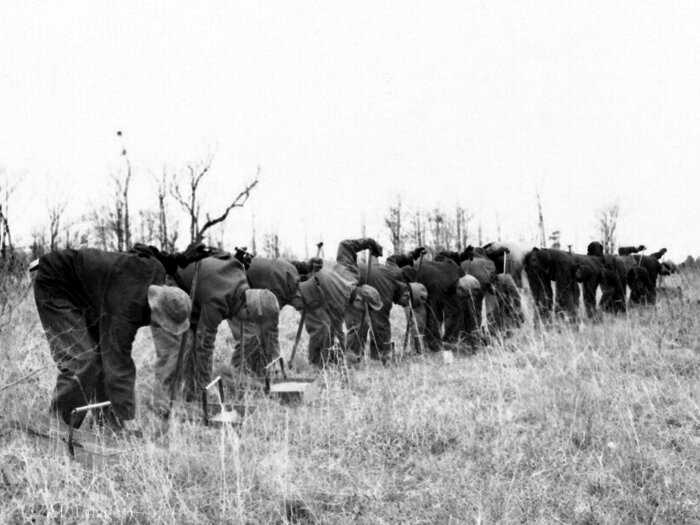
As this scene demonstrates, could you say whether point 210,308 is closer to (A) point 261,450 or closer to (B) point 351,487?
(A) point 261,450

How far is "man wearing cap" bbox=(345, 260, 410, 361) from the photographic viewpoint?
8.67 m

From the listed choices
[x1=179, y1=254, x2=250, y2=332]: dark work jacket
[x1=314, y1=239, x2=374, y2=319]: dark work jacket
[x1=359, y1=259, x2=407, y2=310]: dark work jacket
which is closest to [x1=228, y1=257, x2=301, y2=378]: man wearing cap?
[x1=179, y1=254, x2=250, y2=332]: dark work jacket

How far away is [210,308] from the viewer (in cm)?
622

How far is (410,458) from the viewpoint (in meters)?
4.34

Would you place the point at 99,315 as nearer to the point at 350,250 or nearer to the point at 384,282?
the point at 350,250

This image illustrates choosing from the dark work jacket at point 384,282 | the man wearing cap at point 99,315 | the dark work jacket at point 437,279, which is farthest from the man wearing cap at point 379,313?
the man wearing cap at point 99,315

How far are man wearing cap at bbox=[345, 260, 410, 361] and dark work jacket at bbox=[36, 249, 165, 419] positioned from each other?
12.7 ft

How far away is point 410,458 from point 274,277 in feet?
11.8

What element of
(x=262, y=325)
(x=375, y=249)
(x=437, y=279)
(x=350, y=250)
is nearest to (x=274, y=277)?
(x=262, y=325)

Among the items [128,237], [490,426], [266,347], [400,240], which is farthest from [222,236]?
[490,426]

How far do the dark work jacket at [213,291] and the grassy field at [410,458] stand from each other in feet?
3.24

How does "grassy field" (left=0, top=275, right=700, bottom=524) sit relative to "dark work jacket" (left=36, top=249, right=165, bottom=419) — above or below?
below

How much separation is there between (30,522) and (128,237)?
4136 centimetres

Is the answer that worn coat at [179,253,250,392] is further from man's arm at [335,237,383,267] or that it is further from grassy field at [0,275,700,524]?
man's arm at [335,237,383,267]
